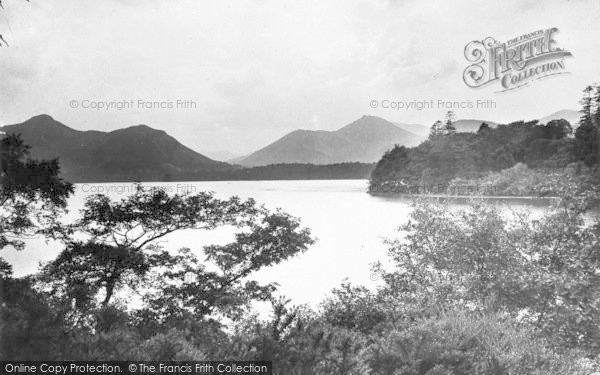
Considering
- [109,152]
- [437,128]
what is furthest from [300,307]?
[437,128]

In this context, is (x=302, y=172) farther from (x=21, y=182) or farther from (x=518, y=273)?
(x=21, y=182)

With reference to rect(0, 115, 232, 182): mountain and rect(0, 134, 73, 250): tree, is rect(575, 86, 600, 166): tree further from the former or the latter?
rect(0, 134, 73, 250): tree

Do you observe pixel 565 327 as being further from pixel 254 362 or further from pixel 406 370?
pixel 254 362

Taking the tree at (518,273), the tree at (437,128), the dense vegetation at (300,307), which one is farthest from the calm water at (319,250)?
the tree at (437,128)

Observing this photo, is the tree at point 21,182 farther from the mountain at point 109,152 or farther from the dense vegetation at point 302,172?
the dense vegetation at point 302,172

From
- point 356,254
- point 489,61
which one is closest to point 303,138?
→ point 356,254

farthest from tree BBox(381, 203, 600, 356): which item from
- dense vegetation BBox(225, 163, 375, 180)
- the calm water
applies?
dense vegetation BBox(225, 163, 375, 180)
